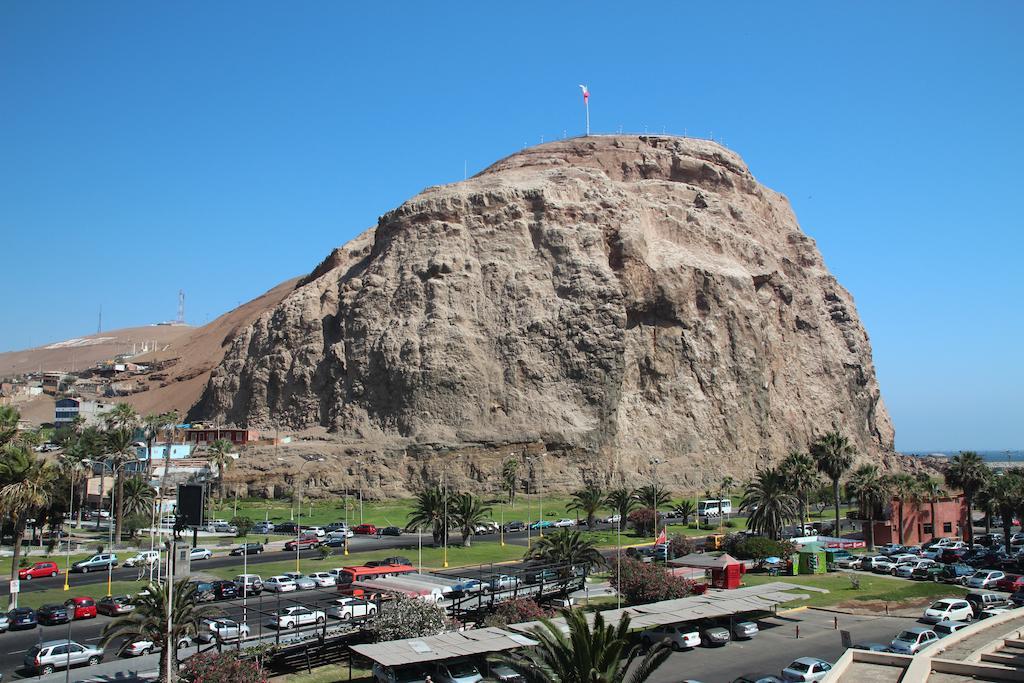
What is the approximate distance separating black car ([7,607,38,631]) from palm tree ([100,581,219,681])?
10.2m

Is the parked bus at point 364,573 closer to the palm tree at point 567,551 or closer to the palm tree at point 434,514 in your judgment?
the palm tree at point 567,551

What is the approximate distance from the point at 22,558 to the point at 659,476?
54819 millimetres

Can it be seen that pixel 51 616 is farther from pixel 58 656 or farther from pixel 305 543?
pixel 305 543

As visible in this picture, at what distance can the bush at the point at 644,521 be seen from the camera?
204 feet

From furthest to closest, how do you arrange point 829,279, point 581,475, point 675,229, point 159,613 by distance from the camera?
1. point 829,279
2. point 675,229
3. point 581,475
4. point 159,613

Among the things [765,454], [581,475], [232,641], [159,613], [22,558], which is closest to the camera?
[159,613]

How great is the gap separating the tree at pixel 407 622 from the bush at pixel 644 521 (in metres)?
36.4

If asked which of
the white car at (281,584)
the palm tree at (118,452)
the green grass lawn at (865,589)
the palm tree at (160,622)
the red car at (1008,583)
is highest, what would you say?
the palm tree at (118,452)

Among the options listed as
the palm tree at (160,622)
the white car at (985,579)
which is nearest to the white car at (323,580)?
the palm tree at (160,622)

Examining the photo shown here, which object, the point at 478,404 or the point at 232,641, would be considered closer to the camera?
the point at 232,641

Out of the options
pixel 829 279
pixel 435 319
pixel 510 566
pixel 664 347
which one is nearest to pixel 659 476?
pixel 664 347

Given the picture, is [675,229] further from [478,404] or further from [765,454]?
[478,404]

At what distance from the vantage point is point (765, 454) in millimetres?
92812

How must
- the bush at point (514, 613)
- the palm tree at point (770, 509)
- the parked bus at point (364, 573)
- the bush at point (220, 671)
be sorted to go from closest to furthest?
the bush at point (220, 671) → the bush at point (514, 613) → the parked bus at point (364, 573) → the palm tree at point (770, 509)
